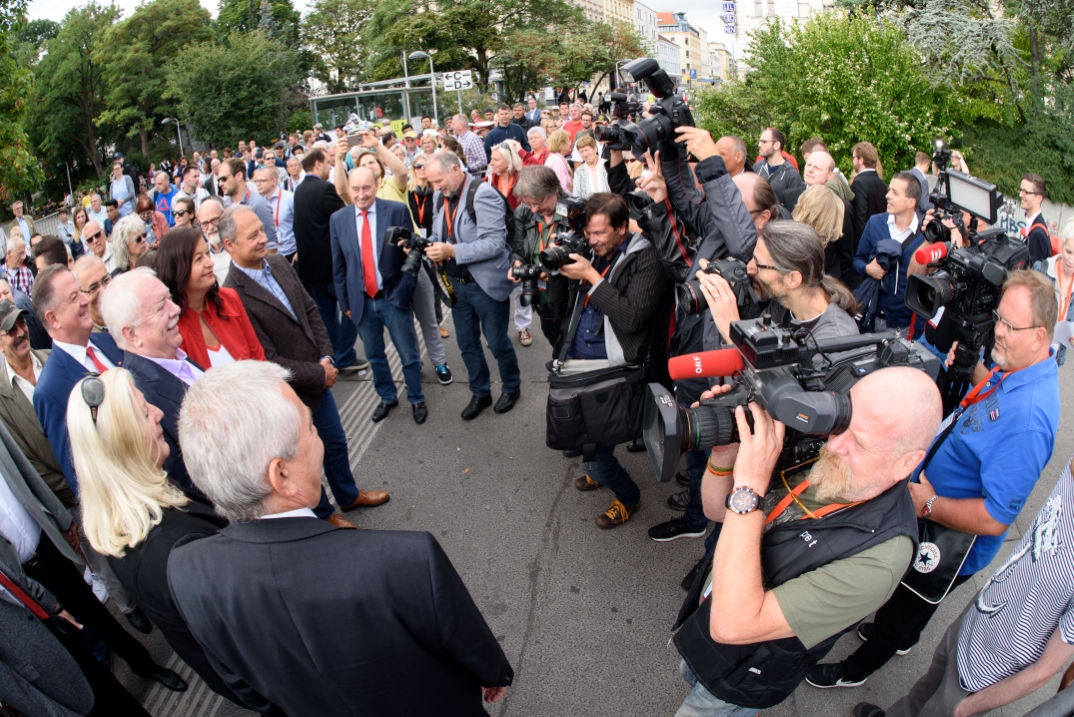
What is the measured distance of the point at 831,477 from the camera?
5.66 ft

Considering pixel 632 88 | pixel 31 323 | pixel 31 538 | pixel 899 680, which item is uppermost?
pixel 632 88

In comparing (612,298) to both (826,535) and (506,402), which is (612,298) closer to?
(826,535)

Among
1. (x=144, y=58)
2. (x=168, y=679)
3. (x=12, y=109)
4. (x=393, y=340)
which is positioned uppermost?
(x=144, y=58)

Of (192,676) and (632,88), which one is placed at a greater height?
(632,88)

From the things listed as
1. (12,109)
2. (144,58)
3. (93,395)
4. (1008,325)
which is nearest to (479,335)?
(93,395)

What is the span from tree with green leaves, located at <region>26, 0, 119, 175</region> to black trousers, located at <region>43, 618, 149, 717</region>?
3848 centimetres

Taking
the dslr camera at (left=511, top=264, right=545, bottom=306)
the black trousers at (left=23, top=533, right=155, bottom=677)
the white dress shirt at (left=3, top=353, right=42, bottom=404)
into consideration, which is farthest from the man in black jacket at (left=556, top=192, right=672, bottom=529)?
the white dress shirt at (left=3, top=353, right=42, bottom=404)

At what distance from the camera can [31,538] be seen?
8.39 ft

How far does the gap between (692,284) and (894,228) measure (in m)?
2.66

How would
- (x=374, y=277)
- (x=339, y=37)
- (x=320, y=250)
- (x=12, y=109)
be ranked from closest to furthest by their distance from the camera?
(x=374, y=277), (x=320, y=250), (x=12, y=109), (x=339, y=37)

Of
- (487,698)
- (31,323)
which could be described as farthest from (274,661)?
(31,323)

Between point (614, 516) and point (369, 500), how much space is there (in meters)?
1.56

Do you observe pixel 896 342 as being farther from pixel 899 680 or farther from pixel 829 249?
pixel 829 249

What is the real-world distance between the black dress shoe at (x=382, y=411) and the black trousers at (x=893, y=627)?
3656 mm
